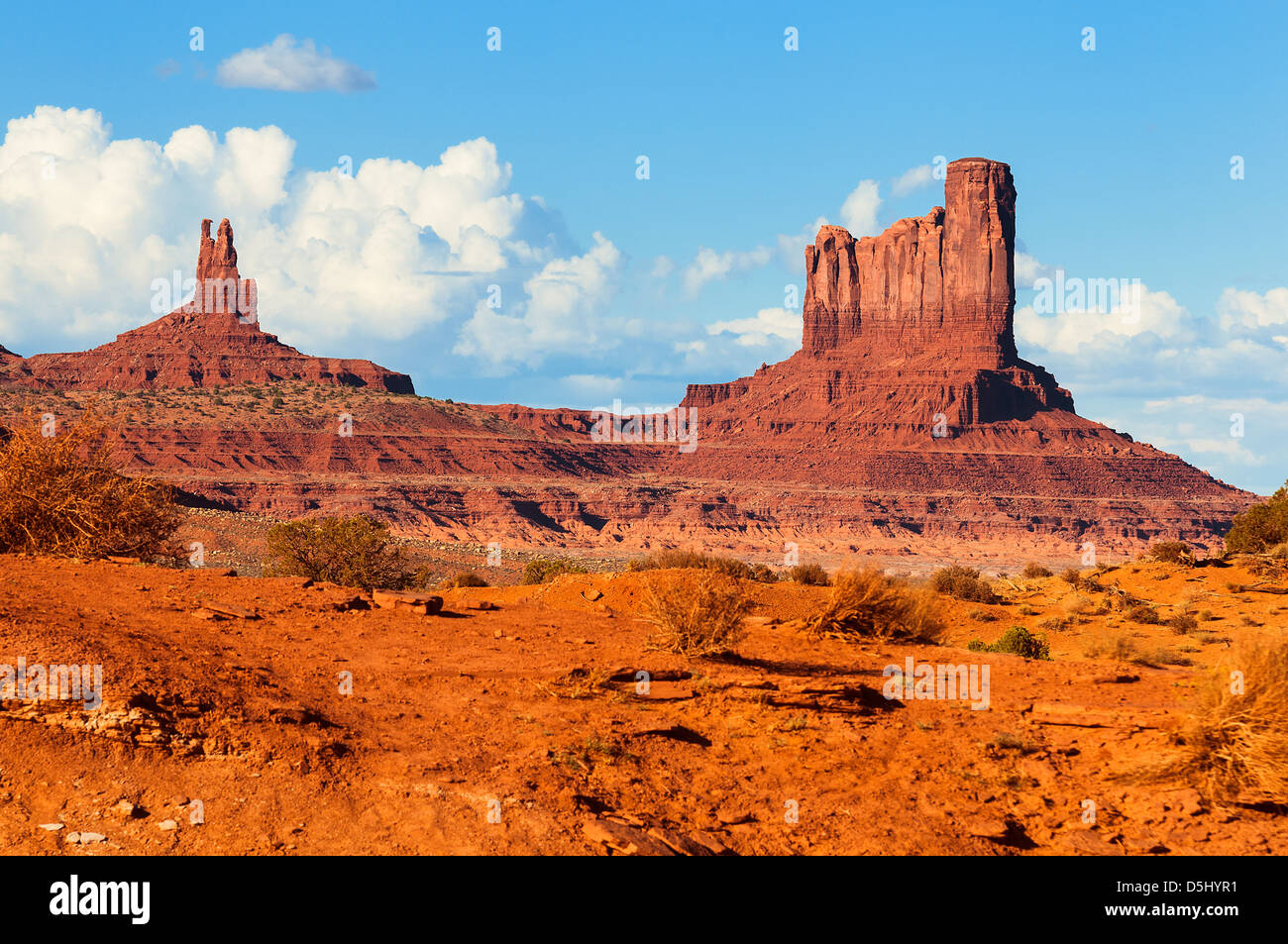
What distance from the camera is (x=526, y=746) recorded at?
10.8 m

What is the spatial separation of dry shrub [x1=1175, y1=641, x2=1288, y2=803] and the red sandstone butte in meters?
142

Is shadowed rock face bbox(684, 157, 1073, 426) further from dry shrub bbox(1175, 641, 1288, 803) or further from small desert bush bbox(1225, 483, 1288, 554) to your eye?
dry shrub bbox(1175, 641, 1288, 803)

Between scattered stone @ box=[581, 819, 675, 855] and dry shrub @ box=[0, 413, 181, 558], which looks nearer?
scattered stone @ box=[581, 819, 675, 855]

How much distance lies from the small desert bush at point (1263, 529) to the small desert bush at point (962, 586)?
29.8 feet

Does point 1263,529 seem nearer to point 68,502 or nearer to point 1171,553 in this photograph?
point 1171,553

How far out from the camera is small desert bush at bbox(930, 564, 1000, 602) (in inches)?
1097

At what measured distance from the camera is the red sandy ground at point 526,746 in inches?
356

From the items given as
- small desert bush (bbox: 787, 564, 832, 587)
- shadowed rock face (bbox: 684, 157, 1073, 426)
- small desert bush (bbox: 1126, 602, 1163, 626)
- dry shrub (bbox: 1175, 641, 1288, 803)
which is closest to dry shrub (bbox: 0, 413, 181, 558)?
small desert bush (bbox: 787, 564, 832, 587)

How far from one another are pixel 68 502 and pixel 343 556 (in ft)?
30.7

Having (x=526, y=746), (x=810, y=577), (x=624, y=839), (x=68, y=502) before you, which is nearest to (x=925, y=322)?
(x=810, y=577)

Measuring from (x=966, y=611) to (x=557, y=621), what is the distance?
1163 centimetres

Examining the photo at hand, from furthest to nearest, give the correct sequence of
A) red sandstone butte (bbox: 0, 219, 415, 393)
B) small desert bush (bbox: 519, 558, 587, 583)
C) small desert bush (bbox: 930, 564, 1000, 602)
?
red sandstone butte (bbox: 0, 219, 415, 393) → small desert bush (bbox: 519, 558, 587, 583) → small desert bush (bbox: 930, 564, 1000, 602)
